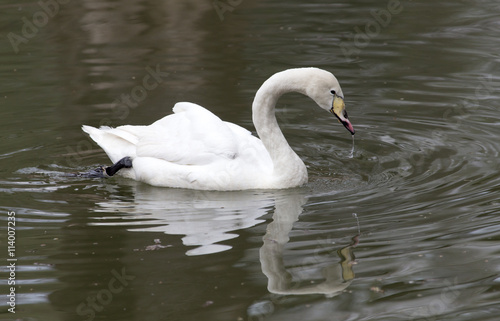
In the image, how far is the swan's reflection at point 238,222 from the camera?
20.3 feet

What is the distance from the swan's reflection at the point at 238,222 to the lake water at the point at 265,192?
0.07 feet

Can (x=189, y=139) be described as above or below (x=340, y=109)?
below

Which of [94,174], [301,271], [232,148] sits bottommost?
[94,174]

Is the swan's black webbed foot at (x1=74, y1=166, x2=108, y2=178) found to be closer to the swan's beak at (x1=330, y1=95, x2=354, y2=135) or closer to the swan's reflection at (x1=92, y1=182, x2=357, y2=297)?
the swan's reflection at (x1=92, y1=182, x2=357, y2=297)

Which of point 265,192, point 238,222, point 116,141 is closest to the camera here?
point 238,222

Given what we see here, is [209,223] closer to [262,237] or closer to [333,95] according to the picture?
[262,237]

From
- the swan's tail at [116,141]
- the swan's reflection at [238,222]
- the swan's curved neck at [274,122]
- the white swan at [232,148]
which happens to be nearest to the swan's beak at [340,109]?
→ the white swan at [232,148]

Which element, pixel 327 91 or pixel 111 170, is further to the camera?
pixel 111 170

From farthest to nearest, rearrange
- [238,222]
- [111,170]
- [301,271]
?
[111,170] → [238,222] → [301,271]

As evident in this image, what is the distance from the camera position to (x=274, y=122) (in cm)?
836

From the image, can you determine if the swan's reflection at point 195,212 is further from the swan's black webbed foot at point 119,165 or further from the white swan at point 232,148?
the swan's black webbed foot at point 119,165

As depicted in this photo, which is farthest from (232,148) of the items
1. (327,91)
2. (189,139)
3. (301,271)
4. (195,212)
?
(301,271)

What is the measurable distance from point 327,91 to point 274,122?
27.6 inches

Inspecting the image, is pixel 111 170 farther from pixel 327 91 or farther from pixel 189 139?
pixel 327 91
